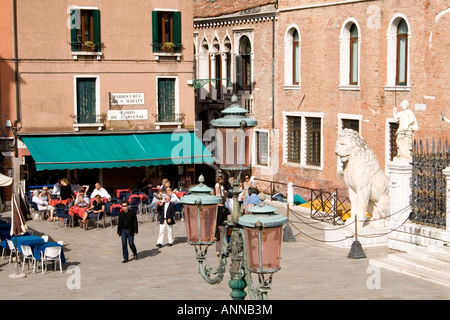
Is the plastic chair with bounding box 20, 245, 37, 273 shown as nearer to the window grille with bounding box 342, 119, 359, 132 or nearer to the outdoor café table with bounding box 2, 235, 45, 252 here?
the outdoor café table with bounding box 2, 235, 45, 252

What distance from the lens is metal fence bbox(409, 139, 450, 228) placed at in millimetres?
20266

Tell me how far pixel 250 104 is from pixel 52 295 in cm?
Result: 2015

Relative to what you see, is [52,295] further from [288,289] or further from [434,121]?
[434,121]

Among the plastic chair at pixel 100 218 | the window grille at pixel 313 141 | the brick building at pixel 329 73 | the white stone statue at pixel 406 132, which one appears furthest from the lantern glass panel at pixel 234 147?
the window grille at pixel 313 141

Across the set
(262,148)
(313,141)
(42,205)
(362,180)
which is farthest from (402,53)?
(42,205)

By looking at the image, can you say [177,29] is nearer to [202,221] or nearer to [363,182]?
[363,182]

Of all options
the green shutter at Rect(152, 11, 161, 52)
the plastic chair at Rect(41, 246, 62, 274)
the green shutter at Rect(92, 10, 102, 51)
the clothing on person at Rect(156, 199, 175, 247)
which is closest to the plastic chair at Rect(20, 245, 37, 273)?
the plastic chair at Rect(41, 246, 62, 274)

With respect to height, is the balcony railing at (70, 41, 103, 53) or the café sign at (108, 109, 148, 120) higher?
the balcony railing at (70, 41, 103, 53)

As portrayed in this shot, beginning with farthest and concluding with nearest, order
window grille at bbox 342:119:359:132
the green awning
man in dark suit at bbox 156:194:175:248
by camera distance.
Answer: window grille at bbox 342:119:359:132
the green awning
man in dark suit at bbox 156:194:175:248

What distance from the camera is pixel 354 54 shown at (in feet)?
102

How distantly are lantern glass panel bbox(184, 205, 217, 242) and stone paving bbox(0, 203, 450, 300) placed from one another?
599cm

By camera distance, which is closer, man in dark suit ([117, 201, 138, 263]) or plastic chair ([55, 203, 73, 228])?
man in dark suit ([117, 201, 138, 263])

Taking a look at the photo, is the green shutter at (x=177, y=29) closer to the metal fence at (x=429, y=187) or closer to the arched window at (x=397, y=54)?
the arched window at (x=397, y=54)

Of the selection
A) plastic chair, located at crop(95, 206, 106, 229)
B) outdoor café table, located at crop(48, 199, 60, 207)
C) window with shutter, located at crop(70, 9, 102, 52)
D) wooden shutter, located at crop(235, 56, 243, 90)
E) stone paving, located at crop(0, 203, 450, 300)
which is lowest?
stone paving, located at crop(0, 203, 450, 300)
